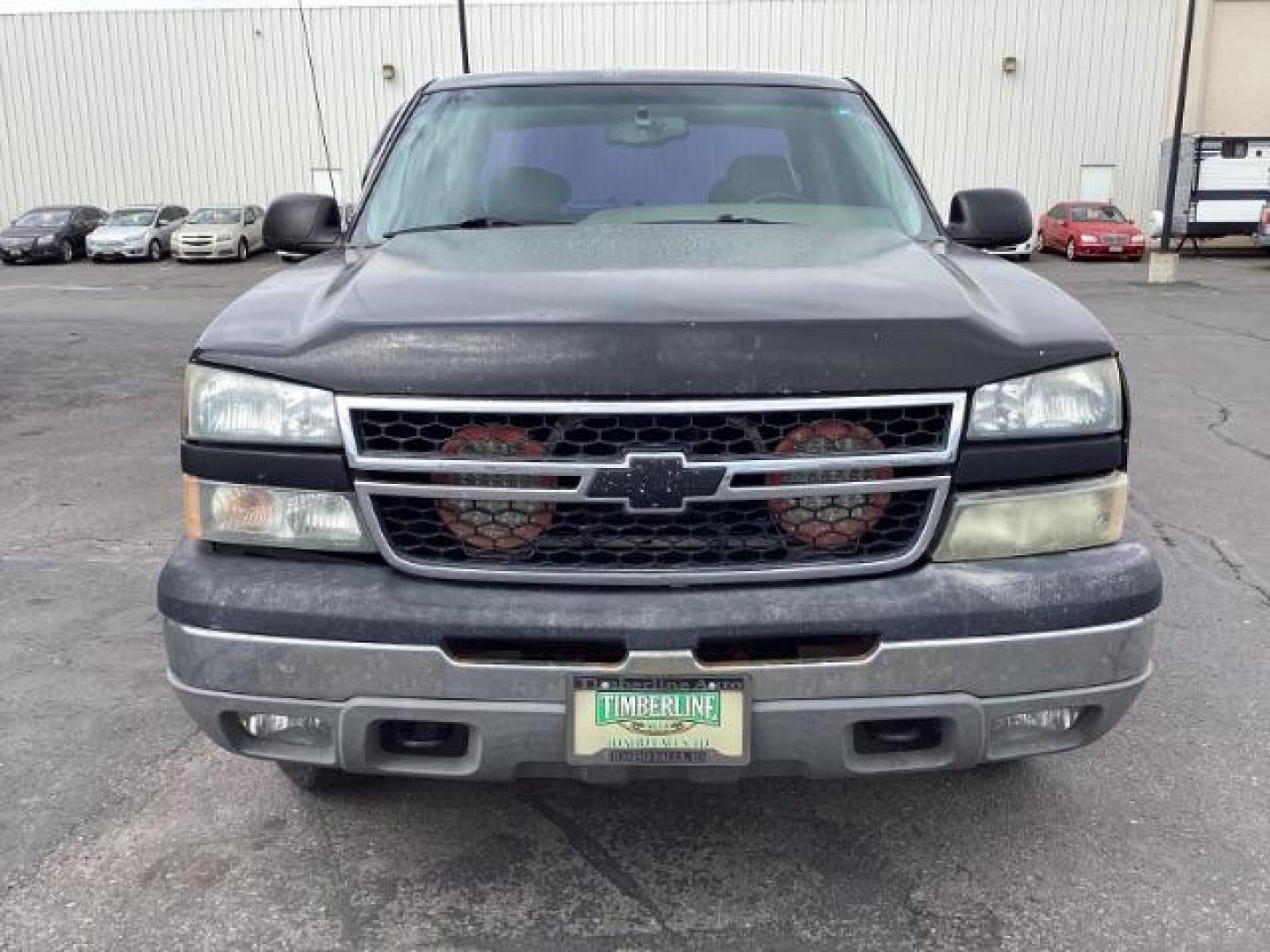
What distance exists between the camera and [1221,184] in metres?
27.8

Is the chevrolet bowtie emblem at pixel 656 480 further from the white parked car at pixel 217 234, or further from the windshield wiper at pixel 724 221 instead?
the white parked car at pixel 217 234

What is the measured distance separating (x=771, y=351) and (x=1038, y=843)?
1541 mm

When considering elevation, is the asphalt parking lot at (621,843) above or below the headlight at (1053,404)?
below

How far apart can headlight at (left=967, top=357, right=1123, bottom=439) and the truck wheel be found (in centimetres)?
191

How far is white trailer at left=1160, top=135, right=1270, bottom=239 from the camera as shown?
27438mm

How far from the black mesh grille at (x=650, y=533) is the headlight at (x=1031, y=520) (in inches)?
3.2

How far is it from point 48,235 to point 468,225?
29.3 meters

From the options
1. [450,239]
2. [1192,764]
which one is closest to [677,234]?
[450,239]

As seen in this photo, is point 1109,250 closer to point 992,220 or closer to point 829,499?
point 992,220

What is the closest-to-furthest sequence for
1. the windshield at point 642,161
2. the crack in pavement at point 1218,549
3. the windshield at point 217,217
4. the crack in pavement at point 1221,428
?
the windshield at point 642,161, the crack in pavement at point 1218,549, the crack in pavement at point 1221,428, the windshield at point 217,217

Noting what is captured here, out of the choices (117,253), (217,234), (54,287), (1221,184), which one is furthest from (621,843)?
(1221,184)

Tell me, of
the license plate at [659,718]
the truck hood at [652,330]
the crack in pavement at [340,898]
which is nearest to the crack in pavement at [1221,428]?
the truck hood at [652,330]

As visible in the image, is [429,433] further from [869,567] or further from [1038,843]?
[1038,843]

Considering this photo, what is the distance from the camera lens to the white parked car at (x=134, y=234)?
92.7ft
